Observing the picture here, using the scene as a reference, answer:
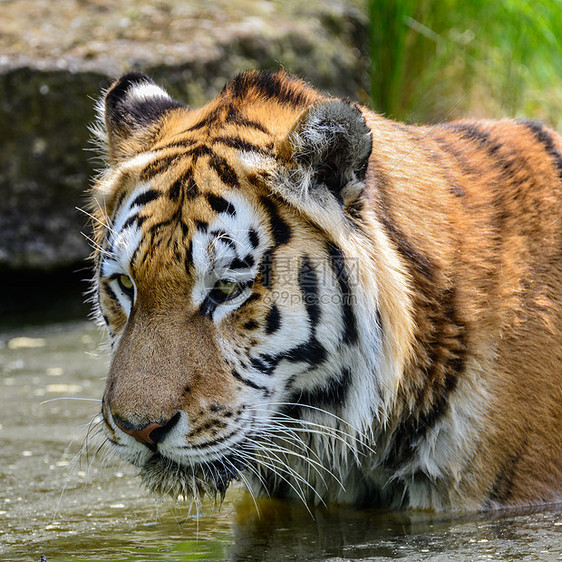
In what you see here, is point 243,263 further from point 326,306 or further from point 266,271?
point 326,306

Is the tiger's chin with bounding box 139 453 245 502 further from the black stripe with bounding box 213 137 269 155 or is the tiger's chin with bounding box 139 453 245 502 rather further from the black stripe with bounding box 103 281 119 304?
the black stripe with bounding box 213 137 269 155

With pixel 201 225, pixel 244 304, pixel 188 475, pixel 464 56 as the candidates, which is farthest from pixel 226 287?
pixel 464 56

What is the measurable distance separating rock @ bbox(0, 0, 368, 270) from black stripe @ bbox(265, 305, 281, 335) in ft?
11.7

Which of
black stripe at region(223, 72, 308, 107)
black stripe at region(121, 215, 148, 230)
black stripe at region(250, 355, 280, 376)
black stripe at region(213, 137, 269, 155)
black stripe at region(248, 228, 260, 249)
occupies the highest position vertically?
black stripe at region(223, 72, 308, 107)

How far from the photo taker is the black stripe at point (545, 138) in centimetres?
335

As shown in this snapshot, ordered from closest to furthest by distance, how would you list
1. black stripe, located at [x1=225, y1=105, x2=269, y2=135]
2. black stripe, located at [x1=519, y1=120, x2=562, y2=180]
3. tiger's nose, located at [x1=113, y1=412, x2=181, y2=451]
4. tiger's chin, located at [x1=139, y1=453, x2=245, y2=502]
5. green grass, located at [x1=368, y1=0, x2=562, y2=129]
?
tiger's nose, located at [x1=113, y1=412, x2=181, y2=451] → tiger's chin, located at [x1=139, y1=453, x2=245, y2=502] → black stripe, located at [x1=225, y1=105, x2=269, y2=135] → black stripe, located at [x1=519, y1=120, x2=562, y2=180] → green grass, located at [x1=368, y1=0, x2=562, y2=129]

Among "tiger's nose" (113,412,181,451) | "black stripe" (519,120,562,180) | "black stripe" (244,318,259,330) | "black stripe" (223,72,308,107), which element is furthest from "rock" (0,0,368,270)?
"tiger's nose" (113,412,181,451)

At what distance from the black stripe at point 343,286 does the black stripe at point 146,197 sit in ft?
1.81

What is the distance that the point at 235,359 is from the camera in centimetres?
263

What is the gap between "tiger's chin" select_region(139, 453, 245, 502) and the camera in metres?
2.60

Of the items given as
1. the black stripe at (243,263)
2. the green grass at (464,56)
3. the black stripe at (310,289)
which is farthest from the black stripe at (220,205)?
the green grass at (464,56)

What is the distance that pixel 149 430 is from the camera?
Result: 246cm

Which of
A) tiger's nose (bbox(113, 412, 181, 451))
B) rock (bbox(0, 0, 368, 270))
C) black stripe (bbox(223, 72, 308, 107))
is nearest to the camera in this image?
tiger's nose (bbox(113, 412, 181, 451))

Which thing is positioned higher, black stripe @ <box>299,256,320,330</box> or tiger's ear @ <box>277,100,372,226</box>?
tiger's ear @ <box>277,100,372,226</box>
